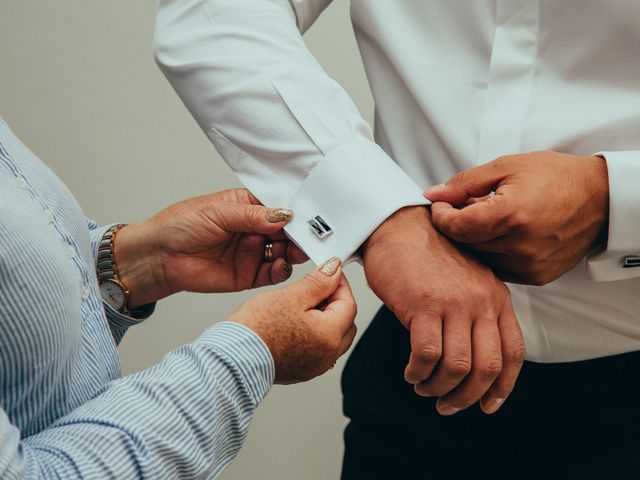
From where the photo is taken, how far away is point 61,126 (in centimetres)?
172

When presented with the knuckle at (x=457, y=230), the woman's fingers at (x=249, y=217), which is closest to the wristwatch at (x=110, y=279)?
the woman's fingers at (x=249, y=217)

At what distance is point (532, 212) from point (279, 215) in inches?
12.7

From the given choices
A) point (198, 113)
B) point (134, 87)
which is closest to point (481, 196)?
point (198, 113)

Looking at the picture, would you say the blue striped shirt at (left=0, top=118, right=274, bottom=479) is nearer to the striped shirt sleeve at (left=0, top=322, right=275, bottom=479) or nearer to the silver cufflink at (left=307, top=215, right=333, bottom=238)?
the striped shirt sleeve at (left=0, top=322, right=275, bottom=479)

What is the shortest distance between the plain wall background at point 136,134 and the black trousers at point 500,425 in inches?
25.8

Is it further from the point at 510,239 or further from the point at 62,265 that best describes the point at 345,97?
the point at 62,265

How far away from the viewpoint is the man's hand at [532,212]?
0.79 m

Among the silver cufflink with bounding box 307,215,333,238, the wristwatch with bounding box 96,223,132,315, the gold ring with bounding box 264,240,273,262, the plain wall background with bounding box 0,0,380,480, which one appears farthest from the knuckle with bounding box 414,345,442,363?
the plain wall background with bounding box 0,0,380,480

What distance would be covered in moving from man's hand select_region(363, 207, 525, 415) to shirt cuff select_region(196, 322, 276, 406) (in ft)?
0.56

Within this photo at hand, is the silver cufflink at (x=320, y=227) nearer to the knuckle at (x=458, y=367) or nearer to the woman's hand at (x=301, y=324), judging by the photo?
the woman's hand at (x=301, y=324)

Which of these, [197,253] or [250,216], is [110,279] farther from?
[250,216]

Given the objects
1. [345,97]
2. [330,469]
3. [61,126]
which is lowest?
[330,469]

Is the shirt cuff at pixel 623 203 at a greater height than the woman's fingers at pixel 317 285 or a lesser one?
lesser

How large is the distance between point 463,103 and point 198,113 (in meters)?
0.36
